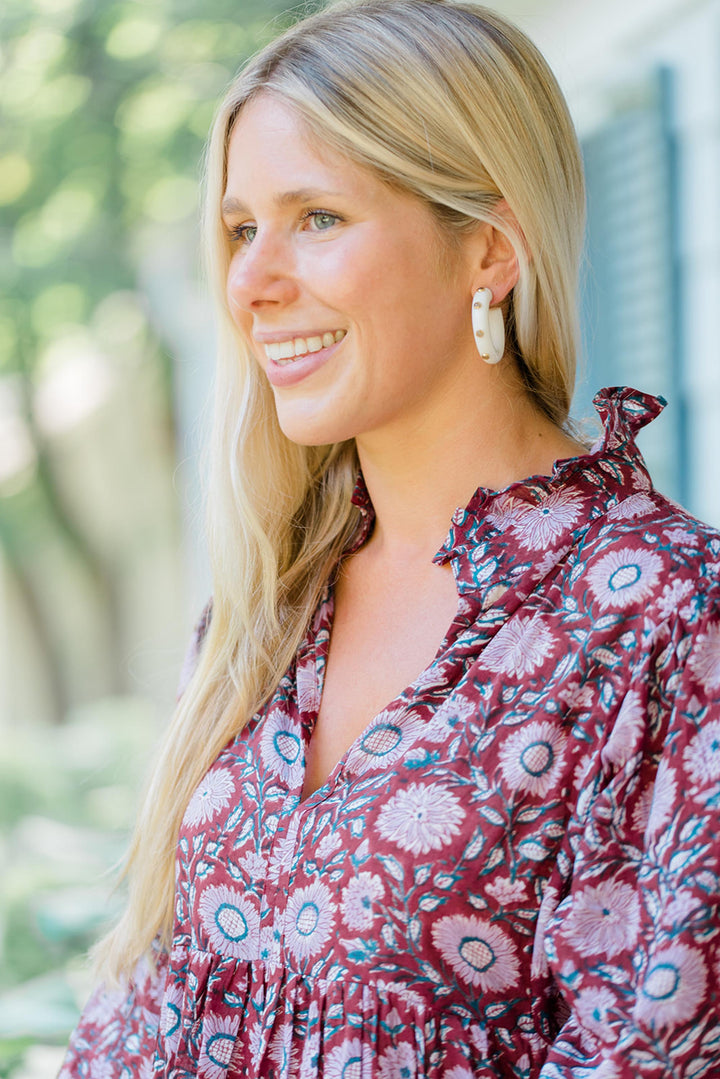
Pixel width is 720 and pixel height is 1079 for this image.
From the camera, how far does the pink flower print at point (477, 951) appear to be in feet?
4.14

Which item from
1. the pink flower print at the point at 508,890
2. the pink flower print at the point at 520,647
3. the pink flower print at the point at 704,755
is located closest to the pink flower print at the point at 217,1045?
the pink flower print at the point at 508,890

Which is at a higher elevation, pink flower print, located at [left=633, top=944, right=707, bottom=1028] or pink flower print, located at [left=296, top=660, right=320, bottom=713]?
pink flower print, located at [left=296, top=660, right=320, bottom=713]

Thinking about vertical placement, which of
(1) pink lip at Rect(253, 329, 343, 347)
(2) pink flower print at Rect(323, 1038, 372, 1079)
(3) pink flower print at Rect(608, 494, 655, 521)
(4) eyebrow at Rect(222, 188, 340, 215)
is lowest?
(2) pink flower print at Rect(323, 1038, 372, 1079)

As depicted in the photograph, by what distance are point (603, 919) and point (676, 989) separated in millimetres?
100

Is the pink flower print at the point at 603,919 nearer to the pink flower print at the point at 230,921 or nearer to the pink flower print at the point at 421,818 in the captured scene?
the pink flower print at the point at 421,818

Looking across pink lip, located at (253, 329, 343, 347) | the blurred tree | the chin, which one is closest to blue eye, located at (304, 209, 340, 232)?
pink lip, located at (253, 329, 343, 347)

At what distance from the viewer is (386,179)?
145cm

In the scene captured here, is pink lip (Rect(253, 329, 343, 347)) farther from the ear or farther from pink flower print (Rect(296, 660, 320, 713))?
pink flower print (Rect(296, 660, 320, 713))

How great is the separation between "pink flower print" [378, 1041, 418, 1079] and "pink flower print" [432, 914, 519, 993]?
0.32 feet

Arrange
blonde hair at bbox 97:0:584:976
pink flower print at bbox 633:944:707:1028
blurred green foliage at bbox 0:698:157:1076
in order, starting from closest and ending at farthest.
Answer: pink flower print at bbox 633:944:707:1028 → blonde hair at bbox 97:0:584:976 → blurred green foliage at bbox 0:698:157:1076

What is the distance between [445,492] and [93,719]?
4.91m

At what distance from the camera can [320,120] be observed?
1442 mm

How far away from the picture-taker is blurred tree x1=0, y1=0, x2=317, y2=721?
17.3ft

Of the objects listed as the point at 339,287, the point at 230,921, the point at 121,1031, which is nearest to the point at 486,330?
the point at 339,287
